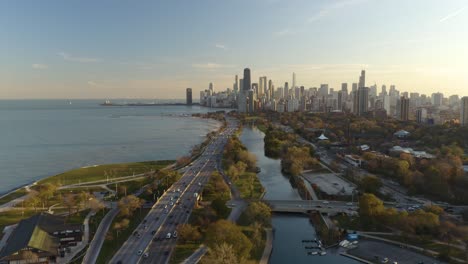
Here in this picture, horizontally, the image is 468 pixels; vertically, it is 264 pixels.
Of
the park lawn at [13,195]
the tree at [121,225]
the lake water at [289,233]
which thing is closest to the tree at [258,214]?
the lake water at [289,233]

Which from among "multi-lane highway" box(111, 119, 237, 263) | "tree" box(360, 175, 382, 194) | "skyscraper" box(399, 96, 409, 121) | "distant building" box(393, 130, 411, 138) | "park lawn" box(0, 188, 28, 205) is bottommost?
"park lawn" box(0, 188, 28, 205)

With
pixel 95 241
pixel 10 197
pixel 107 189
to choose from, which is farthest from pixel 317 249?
pixel 10 197

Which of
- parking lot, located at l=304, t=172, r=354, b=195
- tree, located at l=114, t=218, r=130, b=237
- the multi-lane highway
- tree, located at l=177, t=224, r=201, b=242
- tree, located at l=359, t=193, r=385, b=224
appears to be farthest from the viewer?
parking lot, located at l=304, t=172, r=354, b=195

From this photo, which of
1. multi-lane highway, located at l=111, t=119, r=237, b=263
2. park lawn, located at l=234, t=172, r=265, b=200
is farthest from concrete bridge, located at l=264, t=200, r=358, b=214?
multi-lane highway, located at l=111, t=119, r=237, b=263

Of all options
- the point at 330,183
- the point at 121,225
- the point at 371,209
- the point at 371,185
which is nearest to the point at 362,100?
the point at 330,183

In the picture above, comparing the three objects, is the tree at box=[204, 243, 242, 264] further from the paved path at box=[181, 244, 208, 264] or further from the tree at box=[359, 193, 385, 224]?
the tree at box=[359, 193, 385, 224]
